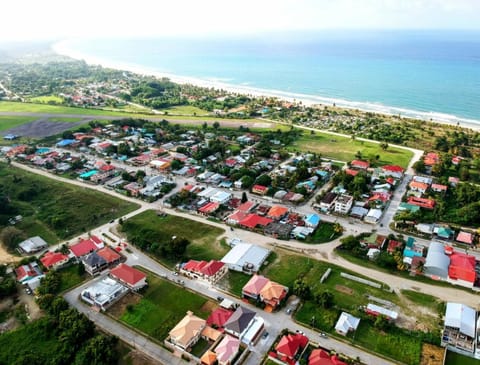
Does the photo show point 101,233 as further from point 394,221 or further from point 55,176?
point 394,221

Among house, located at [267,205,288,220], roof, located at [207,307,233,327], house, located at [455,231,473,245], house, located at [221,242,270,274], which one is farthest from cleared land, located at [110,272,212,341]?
house, located at [455,231,473,245]

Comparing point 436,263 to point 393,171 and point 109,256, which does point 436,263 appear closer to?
point 393,171

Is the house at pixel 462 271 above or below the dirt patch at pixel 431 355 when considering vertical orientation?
above

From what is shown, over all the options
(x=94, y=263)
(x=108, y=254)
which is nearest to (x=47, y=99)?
(x=108, y=254)

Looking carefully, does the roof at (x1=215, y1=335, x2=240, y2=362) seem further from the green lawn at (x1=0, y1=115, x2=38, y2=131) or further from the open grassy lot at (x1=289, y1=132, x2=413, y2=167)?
the green lawn at (x1=0, y1=115, x2=38, y2=131)

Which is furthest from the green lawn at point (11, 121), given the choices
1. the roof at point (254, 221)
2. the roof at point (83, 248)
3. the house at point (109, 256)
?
the roof at point (254, 221)

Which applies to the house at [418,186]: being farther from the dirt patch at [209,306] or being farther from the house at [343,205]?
the dirt patch at [209,306]
